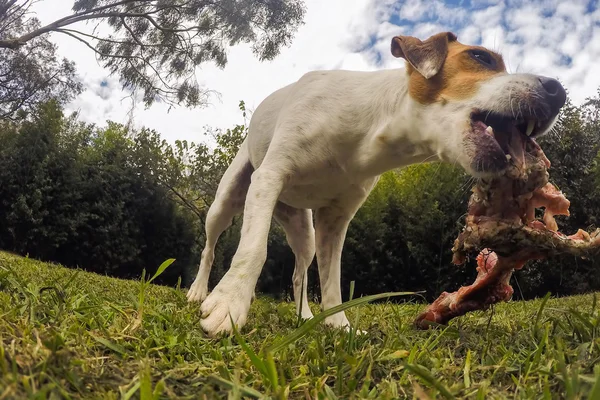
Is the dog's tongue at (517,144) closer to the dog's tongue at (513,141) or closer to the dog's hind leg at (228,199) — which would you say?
the dog's tongue at (513,141)

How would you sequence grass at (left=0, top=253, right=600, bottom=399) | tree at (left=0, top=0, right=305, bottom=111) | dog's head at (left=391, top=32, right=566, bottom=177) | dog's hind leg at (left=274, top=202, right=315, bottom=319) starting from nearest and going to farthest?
1. grass at (left=0, top=253, right=600, bottom=399)
2. dog's head at (left=391, top=32, right=566, bottom=177)
3. dog's hind leg at (left=274, top=202, right=315, bottom=319)
4. tree at (left=0, top=0, right=305, bottom=111)

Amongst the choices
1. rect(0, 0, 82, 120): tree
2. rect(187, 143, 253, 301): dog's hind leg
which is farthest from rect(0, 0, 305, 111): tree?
rect(187, 143, 253, 301): dog's hind leg

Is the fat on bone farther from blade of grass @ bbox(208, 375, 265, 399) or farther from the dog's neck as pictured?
blade of grass @ bbox(208, 375, 265, 399)

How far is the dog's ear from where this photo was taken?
247cm

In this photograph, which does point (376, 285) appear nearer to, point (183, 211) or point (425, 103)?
point (183, 211)

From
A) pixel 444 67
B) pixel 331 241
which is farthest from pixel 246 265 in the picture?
pixel 444 67

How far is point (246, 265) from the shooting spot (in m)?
2.27

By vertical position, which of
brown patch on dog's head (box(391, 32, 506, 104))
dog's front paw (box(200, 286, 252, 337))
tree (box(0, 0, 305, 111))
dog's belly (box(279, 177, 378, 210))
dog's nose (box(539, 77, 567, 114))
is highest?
tree (box(0, 0, 305, 111))

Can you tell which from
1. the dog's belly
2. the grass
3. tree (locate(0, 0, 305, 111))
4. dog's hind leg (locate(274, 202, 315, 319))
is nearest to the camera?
the grass

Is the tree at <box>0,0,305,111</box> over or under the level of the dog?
over

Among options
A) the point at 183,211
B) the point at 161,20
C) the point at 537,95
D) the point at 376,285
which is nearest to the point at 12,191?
the point at 183,211

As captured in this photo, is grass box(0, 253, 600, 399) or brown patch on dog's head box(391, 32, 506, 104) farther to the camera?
brown patch on dog's head box(391, 32, 506, 104)

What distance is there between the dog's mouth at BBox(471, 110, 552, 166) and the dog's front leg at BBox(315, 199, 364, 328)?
103cm

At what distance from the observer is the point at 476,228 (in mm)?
2020
